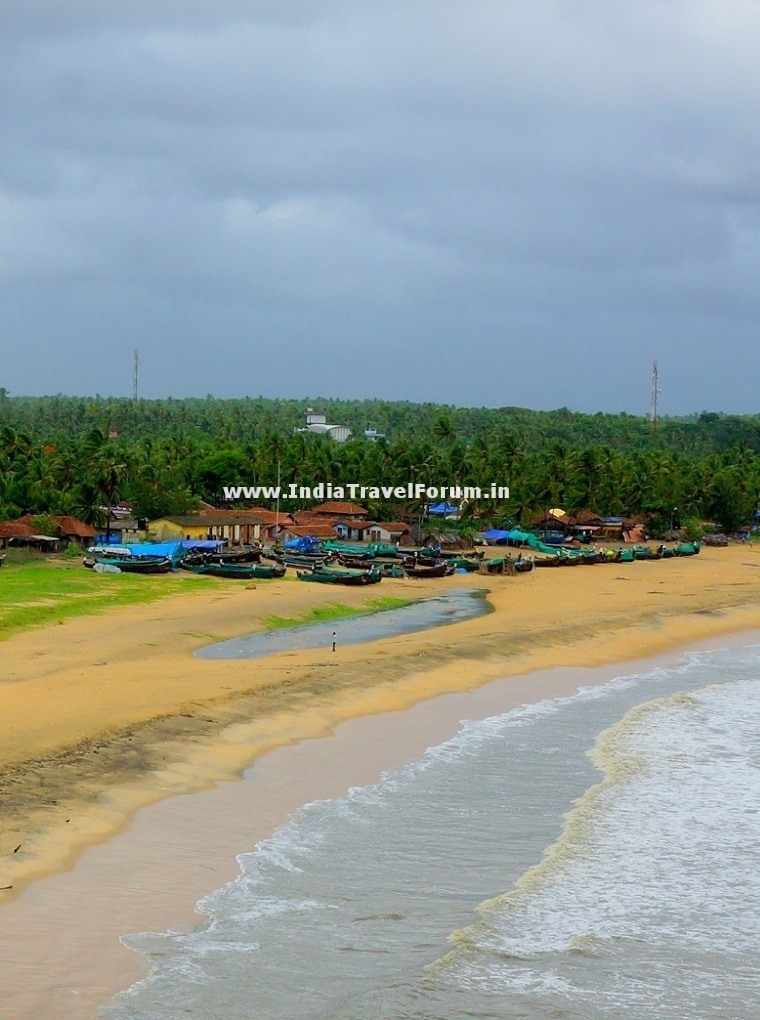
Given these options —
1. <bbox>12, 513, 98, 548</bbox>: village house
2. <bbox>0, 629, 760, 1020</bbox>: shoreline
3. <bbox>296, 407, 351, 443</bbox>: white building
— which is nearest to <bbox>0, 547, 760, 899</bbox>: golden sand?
<bbox>0, 629, 760, 1020</bbox>: shoreline

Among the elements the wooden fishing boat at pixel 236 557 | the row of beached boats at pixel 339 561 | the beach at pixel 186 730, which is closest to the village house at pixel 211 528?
the row of beached boats at pixel 339 561

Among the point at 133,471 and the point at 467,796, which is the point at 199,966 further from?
the point at 133,471

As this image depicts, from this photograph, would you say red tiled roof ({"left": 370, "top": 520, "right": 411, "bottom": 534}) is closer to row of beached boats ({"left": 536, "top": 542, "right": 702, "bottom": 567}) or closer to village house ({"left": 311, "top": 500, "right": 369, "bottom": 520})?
village house ({"left": 311, "top": 500, "right": 369, "bottom": 520})

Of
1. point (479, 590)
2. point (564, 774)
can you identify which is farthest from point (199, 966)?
point (479, 590)

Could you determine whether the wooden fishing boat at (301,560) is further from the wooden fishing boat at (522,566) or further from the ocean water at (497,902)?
the ocean water at (497,902)

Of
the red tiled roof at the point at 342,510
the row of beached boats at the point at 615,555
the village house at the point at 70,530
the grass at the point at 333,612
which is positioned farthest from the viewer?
the red tiled roof at the point at 342,510

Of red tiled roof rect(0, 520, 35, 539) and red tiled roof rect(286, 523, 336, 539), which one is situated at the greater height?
red tiled roof rect(0, 520, 35, 539)

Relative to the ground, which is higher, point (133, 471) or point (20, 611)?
point (133, 471)
